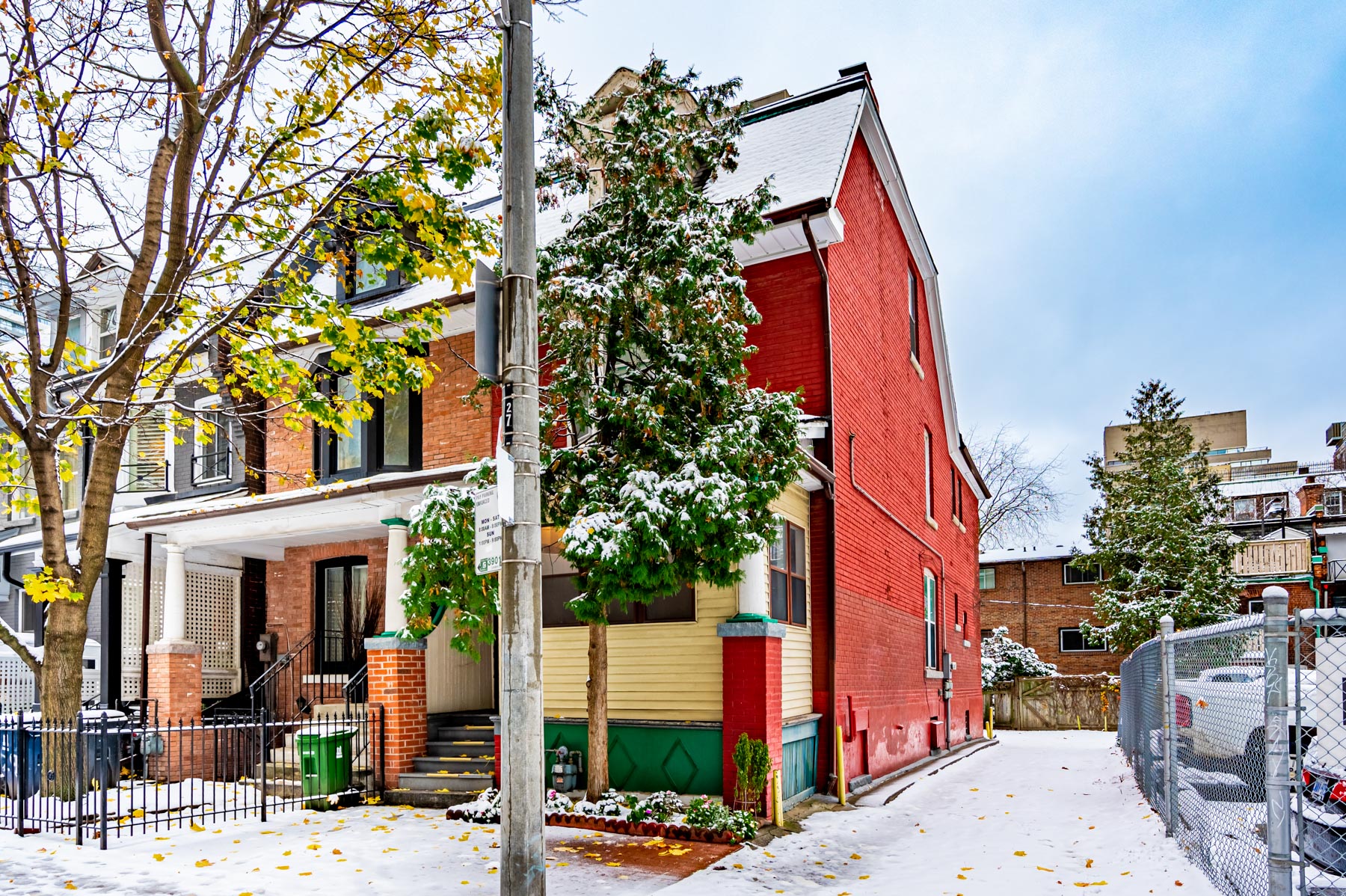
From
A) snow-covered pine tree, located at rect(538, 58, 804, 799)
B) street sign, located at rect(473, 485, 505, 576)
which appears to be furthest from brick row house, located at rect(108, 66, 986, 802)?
street sign, located at rect(473, 485, 505, 576)

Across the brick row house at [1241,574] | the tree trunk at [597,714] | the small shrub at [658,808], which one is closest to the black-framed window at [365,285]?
the tree trunk at [597,714]

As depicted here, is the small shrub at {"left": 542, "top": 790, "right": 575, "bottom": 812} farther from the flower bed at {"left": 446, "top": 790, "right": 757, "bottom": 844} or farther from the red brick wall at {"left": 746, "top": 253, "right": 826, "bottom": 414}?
the red brick wall at {"left": 746, "top": 253, "right": 826, "bottom": 414}

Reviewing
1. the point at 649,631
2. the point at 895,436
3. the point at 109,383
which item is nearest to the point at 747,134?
the point at 895,436

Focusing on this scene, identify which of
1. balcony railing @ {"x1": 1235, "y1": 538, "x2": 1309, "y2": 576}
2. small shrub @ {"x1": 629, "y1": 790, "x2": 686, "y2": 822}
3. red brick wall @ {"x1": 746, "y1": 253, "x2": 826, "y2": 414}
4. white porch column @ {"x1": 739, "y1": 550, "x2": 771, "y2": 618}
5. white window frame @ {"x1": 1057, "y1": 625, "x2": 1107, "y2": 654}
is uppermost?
red brick wall @ {"x1": 746, "y1": 253, "x2": 826, "y2": 414}

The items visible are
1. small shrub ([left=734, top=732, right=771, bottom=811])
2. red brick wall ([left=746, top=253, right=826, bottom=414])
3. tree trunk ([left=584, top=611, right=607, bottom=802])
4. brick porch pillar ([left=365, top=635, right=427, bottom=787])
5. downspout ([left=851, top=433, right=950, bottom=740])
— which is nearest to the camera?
small shrub ([left=734, top=732, right=771, bottom=811])

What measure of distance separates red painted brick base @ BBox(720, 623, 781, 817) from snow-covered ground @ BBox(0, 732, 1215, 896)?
35.6 inches

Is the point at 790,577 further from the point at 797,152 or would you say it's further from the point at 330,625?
the point at 330,625

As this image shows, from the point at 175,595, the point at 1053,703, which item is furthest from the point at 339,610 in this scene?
the point at 1053,703

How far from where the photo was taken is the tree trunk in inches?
428

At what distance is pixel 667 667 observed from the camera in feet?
39.0

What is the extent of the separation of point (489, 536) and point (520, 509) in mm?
307

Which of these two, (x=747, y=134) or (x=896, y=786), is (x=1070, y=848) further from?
(x=747, y=134)

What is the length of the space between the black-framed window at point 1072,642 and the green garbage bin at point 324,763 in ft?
99.5

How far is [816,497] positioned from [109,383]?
8.50 metres
